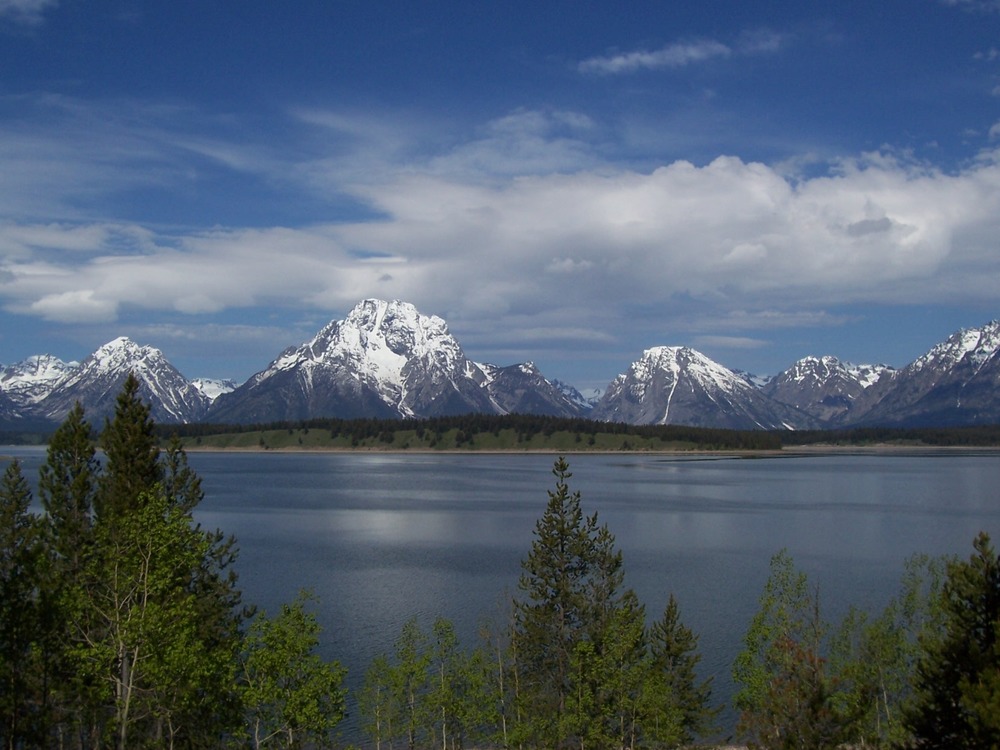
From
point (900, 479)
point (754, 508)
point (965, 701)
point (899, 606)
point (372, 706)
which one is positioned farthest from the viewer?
point (900, 479)

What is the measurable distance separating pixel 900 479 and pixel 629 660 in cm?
17590

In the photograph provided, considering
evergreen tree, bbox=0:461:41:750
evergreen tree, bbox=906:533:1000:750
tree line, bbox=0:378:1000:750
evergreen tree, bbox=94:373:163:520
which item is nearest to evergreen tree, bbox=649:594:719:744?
tree line, bbox=0:378:1000:750

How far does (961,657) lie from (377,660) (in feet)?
71.4

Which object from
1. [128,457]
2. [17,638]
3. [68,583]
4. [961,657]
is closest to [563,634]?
[961,657]

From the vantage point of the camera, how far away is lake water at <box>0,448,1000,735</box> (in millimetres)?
58031

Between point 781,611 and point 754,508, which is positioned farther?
point 754,508

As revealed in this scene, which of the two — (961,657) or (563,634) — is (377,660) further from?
(961,657)

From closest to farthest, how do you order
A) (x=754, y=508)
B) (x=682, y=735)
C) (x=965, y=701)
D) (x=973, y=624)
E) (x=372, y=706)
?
Result: (x=965, y=701)
(x=973, y=624)
(x=682, y=735)
(x=372, y=706)
(x=754, y=508)

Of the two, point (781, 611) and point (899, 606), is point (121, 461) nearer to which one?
point (781, 611)

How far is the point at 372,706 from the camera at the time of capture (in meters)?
38.2

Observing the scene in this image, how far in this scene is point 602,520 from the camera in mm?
108250

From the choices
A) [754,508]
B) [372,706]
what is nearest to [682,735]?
[372,706]

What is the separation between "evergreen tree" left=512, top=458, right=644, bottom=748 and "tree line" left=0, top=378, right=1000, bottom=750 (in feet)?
0.35

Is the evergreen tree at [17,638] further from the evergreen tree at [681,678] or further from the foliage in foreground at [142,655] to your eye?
the evergreen tree at [681,678]
